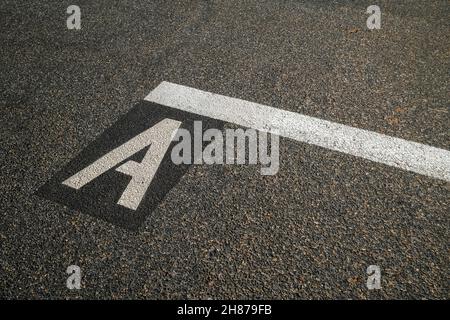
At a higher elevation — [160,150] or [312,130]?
[312,130]

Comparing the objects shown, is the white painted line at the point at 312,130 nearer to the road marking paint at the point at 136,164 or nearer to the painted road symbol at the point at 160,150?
the painted road symbol at the point at 160,150

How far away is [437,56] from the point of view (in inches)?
168

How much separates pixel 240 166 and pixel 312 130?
81 centimetres

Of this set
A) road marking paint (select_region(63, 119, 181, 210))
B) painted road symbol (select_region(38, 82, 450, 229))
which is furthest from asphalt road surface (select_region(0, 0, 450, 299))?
road marking paint (select_region(63, 119, 181, 210))

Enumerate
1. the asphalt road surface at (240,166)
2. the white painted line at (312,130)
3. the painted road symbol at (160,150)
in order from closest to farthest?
the asphalt road surface at (240,166), the painted road symbol at (160,150), the white painted line at (312,130)

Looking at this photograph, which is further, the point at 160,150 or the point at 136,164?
the point at 160,150

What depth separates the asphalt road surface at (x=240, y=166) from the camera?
2.48 metres

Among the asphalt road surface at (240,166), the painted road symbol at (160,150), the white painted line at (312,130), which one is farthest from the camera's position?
the white painted line at (312,130)

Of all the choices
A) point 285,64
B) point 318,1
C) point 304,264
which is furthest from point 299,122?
point 318,1

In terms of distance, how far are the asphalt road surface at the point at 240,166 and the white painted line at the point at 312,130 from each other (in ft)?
0.31

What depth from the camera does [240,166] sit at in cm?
318
